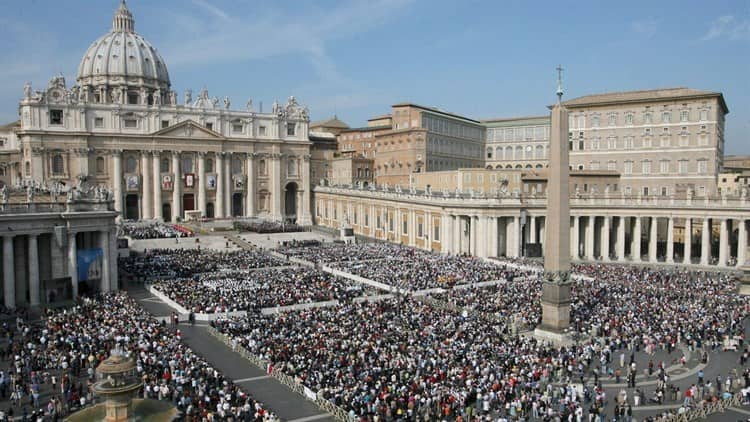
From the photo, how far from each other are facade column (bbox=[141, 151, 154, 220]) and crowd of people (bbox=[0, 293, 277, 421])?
57455 mm

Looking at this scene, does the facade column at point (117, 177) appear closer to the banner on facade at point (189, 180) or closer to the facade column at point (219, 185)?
the banner on facade at point (189, 180)

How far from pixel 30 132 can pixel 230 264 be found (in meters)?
45.2

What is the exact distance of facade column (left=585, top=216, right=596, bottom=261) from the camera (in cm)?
5556

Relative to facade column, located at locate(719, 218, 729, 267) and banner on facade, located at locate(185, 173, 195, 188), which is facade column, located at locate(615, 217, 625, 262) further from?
banner on facade, located at locate(185, 173, 195, 188)

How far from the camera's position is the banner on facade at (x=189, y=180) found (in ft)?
284

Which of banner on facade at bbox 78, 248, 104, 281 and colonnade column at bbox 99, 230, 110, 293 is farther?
colonnade column at bbox 99, 230, 110, 293

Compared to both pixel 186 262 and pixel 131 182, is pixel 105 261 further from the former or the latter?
pixel 131 182

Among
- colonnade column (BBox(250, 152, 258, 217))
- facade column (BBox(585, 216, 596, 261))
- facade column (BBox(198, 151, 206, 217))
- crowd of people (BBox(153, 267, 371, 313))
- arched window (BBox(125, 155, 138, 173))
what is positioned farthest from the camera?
colonnade column (BBox(250, 152, 258, 217))

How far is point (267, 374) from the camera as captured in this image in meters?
22.8

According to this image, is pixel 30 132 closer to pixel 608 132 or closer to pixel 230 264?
pixel 230 264

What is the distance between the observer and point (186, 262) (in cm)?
4669

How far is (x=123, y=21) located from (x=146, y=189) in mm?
42763

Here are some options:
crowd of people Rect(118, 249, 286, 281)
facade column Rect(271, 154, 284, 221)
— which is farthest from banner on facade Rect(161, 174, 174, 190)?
crowd of people Rect(118, 249, 286, 281)

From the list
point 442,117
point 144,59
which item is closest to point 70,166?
point 144,59
